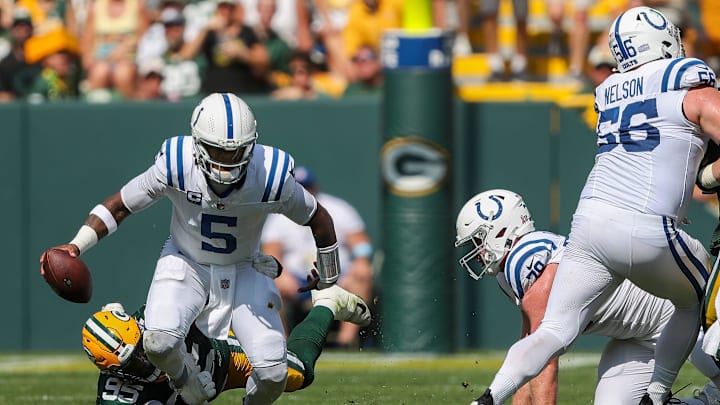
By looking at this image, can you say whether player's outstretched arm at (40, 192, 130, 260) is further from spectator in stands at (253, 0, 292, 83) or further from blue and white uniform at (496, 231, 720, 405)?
spectator in stands at (253, 0, 292, 83)

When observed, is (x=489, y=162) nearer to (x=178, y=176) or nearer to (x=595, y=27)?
(x=595, y=27)

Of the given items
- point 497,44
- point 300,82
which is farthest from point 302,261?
point 497,44

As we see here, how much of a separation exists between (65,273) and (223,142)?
0.87 m

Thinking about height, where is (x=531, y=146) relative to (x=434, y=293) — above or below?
above

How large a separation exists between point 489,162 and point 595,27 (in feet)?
5.81

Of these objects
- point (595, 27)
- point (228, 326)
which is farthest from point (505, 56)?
point (228, 326)

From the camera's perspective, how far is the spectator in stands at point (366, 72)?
11.3 metres

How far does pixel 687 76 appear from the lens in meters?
5.38

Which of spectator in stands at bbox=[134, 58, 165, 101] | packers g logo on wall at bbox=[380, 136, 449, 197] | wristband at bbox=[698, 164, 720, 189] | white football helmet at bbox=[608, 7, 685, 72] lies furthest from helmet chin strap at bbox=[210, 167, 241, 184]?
spectator in stands at bbox=[134, 58, 165, 101]

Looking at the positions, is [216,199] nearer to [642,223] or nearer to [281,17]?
[642,223]

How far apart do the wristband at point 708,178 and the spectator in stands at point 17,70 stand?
23.7 ft

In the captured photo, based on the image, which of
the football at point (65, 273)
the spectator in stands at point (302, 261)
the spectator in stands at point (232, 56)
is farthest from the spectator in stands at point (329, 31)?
the football at point (65, 273)

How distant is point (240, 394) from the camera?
807 centimetres

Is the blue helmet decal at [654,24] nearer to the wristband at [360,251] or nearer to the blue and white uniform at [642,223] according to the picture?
the blue and white uniform at [642,223]
